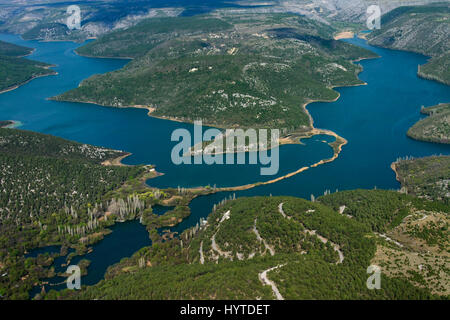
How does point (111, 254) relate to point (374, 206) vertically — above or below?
below

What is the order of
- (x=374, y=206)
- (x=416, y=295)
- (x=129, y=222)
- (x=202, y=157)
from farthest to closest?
(x=202, y=157), (x=129, y=222), (x=374, y=206), (x=416, y=295)

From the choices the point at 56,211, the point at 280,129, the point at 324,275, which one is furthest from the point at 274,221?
the point at 280,129

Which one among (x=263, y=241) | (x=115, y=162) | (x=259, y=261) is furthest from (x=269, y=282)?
(x=115, y=162)

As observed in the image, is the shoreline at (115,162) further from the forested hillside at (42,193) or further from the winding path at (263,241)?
the winding path at (263,241)

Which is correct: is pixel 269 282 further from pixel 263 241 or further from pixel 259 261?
pixel 263 241

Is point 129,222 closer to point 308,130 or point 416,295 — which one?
point 416,295
